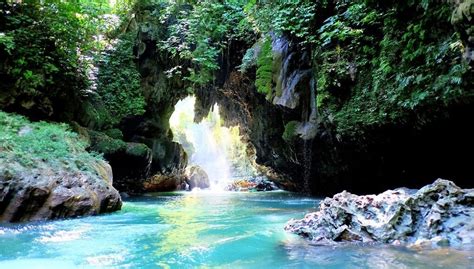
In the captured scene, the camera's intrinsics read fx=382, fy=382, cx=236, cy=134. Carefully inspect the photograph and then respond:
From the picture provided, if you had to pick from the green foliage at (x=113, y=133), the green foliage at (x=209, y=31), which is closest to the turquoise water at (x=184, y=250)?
the green foliage at (x=209, y=31)

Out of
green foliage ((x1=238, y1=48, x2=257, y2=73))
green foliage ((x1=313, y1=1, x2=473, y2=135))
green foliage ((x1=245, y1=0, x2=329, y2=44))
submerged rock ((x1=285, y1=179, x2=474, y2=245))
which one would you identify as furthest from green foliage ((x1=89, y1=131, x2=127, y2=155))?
submerged rock ((x1=285, y1=179, x2=474, y2=245))

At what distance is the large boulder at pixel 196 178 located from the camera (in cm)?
2406

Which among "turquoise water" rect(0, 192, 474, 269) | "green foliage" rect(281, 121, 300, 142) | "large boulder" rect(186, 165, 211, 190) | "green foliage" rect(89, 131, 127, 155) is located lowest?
"turquoise water" rect(0, 192, 474, 269)

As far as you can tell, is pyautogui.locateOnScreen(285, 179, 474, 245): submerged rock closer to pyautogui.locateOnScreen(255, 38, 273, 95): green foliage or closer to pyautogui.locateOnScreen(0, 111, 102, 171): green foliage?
pyautogui.locateOnScreen(0, 111, 102, 171): green foliage

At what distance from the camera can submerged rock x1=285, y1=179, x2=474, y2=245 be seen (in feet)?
16.1

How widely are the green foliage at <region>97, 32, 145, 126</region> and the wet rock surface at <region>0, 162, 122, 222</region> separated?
8.16m

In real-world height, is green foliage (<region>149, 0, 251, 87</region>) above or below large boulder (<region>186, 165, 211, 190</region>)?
above

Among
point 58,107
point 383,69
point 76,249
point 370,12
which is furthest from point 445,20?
point 58,107

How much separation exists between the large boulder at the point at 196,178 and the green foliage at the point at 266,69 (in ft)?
41.0

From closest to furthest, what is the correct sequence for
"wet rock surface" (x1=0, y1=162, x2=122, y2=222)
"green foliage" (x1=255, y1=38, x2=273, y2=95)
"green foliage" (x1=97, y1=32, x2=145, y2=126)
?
1. "wet rock surface" (x1=0, y1=162, x2=122, y2=222)
2. "green foliage" (x1=255, y1=38, x2=273, y2=95)
3. "green foliage" (x1=97, y1=32, x2=145, y2=126)

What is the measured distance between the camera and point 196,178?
80.8 ft

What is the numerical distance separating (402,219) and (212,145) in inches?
1605

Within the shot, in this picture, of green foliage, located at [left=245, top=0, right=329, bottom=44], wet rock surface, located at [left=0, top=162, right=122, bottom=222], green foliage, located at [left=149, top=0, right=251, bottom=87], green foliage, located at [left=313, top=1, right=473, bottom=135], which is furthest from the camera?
green foliage, located at [left=149, top=0, right=251, bottom=87]

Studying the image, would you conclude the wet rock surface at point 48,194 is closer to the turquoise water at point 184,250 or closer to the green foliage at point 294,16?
the turquoise water at point 184,250
